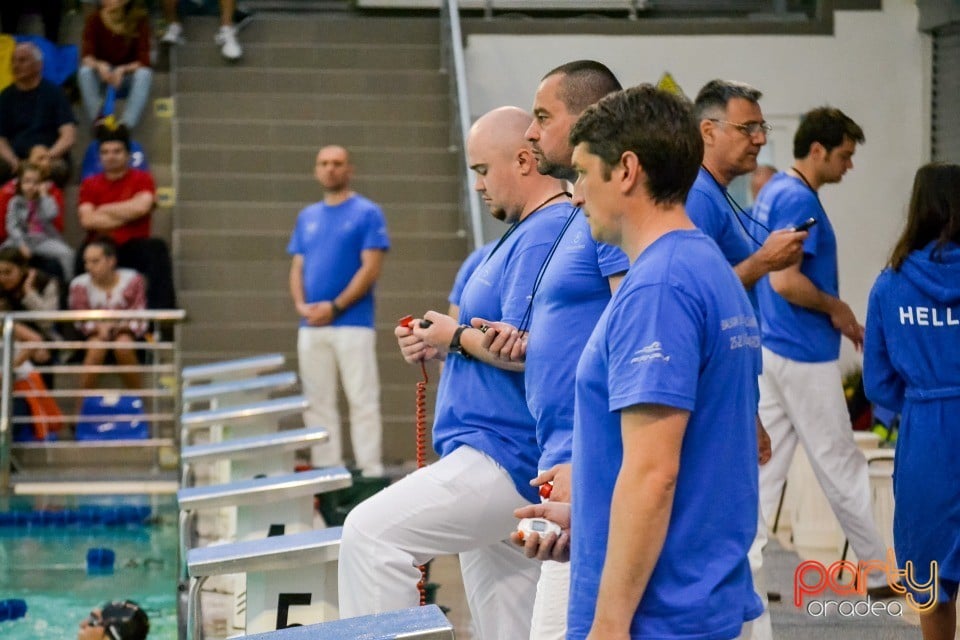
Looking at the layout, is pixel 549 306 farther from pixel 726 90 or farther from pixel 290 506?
pixel 290 506

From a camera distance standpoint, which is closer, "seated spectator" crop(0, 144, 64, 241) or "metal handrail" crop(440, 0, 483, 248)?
"metal handrail" crop(440, 0, 483, 248)

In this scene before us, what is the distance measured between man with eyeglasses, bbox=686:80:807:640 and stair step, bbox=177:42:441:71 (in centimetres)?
821

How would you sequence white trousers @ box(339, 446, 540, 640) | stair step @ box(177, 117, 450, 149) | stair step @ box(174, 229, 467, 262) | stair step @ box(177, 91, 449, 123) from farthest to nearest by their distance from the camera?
stair step @ box(177, 91, 449, 123) < stair step @ box(177, 117, 450, 149) < stair step @ box(174, 229, 467, 262) < white trousers @ box(339, 446, 540, 640)

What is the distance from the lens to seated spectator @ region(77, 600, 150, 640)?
5691mm

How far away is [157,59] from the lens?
13250 millimetres

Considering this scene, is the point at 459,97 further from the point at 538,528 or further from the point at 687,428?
the point at 687,428

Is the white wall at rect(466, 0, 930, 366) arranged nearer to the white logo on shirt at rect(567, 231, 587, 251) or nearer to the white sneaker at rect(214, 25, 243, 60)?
the white sneaker at rect(214, 25, 243, 60)

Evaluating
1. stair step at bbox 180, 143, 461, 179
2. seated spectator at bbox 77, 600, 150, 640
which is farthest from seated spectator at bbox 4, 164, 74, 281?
seated spectator at bbox 77, 600, 150, 640

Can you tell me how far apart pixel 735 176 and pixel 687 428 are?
2.46 metres

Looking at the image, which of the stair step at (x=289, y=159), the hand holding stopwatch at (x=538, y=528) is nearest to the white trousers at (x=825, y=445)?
the hand holding stopwatch at (x=538, y=528)

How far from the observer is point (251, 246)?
12.2 meters

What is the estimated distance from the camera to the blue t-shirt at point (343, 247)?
10297 mm

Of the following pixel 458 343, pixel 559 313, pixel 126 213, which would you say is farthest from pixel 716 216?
pixel 126 213

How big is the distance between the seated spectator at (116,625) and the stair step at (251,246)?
652cm
